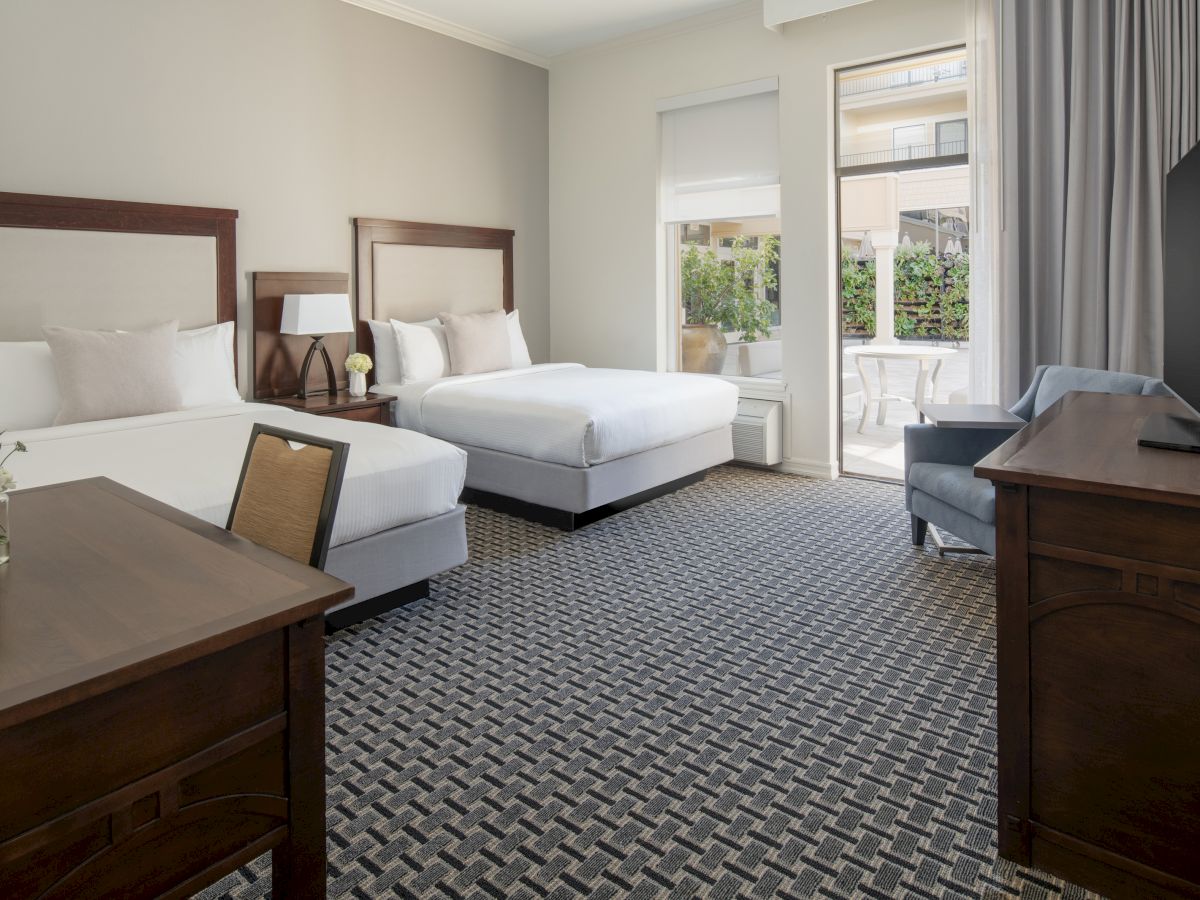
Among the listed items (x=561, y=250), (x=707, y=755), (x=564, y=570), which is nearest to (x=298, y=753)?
(x=707, y=755)

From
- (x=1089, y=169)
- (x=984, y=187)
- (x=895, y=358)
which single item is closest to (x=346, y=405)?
(x=895, y=358)

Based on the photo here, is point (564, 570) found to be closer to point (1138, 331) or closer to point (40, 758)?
point (40, 758)

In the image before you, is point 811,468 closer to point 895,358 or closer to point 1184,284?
point 895,358

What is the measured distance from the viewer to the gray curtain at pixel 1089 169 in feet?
11.9

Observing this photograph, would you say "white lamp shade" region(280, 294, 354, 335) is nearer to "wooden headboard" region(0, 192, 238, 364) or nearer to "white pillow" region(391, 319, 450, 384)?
"wooden headboard" region(0, 192, 238, 364)

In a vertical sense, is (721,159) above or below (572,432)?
above

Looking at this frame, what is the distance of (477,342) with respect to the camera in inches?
205

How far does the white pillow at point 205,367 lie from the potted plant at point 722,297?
3082mm

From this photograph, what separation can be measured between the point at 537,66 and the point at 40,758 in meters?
6.12

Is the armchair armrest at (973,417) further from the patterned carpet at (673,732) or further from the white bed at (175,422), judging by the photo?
the white bed at (175,422)

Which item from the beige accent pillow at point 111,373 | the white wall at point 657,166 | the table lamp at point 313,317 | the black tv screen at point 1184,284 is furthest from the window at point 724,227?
the beige accent pillow at point 111,373

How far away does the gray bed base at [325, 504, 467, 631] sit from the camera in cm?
279

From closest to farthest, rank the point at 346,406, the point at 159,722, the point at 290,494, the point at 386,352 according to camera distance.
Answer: the point at 159,722
the point at 290,494
the point at 346,406
the point at 386,352

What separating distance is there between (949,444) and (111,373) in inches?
144
